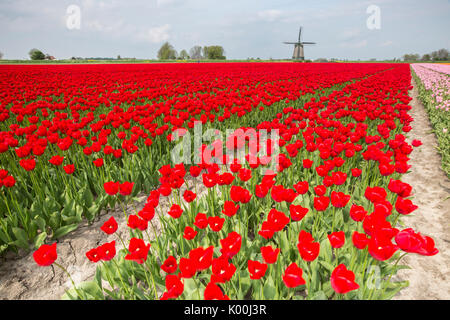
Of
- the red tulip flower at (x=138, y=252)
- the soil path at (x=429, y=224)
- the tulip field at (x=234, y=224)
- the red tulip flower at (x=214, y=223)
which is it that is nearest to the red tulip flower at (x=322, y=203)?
Result: the tulip field at (x=234, y=224)

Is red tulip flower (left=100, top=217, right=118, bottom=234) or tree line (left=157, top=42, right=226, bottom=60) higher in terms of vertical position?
tree line (left=157, top=42, right=226, bottom=60)

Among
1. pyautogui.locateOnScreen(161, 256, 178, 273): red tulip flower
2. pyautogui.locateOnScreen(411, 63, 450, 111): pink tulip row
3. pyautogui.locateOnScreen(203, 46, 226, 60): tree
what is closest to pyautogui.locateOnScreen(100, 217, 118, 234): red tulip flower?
pyautogui.locateOnScreen(161, 256, 178, 273): red tulip flower

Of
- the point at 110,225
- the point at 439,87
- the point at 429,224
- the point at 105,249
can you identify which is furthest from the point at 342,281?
the point at 439,87

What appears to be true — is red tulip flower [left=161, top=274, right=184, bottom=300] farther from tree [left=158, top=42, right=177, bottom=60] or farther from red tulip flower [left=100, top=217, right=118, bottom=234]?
tree [left=158, top=42, right=177, bottom=60]

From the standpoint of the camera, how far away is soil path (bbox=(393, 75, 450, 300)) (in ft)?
8.21

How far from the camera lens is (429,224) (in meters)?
3.47

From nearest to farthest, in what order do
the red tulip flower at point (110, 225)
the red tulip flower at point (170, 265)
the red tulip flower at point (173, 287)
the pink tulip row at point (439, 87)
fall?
the red tulip flower at point (173, 287)
the red tulip flower at point (170, 265)
the red tulip flower at point (110, 225)
the pink tulip row at point (439, 87)

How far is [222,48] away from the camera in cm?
10688

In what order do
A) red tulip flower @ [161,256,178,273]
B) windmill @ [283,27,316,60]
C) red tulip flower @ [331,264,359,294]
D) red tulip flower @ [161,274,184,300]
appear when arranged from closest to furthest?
red tulip flower @ [331,264,359,294] → red tulip flower @ [161,274,184,300] → red tulip flower @ [161,256,178,273] → windmill @ [283,27,316,60]

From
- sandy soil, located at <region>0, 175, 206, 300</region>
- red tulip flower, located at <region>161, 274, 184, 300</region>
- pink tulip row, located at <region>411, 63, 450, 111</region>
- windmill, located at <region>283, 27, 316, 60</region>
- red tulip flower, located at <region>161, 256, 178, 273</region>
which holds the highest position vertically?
windmill, located at <region>283, 27, 316, 60</region>

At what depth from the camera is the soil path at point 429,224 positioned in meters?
2.50

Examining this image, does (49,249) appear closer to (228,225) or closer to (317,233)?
(228,225)

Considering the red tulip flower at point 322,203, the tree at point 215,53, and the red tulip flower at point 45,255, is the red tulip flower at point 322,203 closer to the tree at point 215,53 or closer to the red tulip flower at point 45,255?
the red tulip flower at point 45,255
